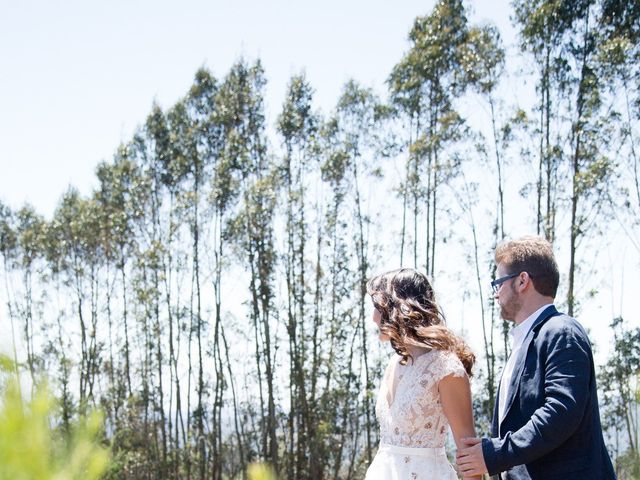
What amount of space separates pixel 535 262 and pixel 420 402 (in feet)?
1.79

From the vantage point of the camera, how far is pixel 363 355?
45.2 feet

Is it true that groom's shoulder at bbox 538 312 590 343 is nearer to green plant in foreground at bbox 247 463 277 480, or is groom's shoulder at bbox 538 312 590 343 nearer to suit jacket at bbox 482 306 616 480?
suit jacket at bbox 482 306 616 480

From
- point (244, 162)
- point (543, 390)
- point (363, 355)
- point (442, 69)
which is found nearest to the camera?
point (543, 390)

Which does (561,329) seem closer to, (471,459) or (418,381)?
(471,459)

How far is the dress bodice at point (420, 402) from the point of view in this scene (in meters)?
2.11

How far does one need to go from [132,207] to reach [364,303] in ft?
21.1

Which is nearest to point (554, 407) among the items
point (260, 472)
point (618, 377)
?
point (260, 472)

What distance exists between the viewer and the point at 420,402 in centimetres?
215

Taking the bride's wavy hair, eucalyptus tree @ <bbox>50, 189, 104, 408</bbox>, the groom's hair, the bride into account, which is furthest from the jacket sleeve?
eucalyptus tree @ <bbox>50, 189, 104, 408</bbox>

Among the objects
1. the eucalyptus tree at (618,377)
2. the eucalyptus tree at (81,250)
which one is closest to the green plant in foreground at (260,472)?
the eucalyptus tree at (618,377)

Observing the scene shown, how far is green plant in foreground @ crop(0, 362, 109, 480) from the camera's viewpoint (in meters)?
0.32

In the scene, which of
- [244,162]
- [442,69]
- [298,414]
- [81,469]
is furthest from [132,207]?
[81,469]

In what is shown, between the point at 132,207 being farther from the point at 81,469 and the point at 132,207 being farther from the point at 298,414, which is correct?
the point at 81,469

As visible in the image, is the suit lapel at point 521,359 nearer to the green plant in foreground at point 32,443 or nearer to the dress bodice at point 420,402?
the dress bodice at point 420,402
